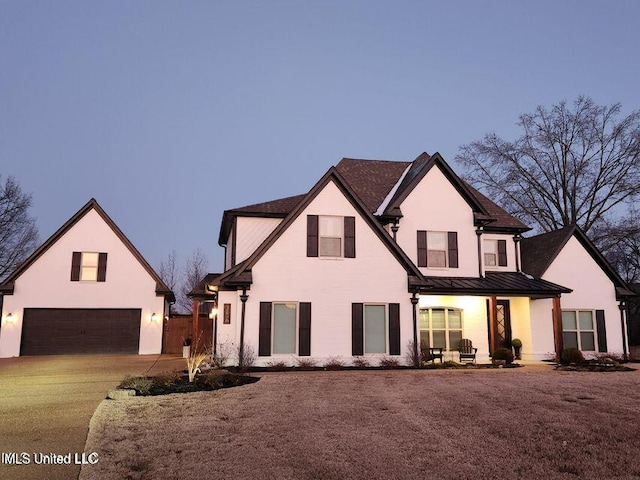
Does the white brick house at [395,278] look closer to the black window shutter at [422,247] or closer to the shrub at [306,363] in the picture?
the black window shutter at [422,247]

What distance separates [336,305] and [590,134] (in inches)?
944

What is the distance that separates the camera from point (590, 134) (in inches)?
1284

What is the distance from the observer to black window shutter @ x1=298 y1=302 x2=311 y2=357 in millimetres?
16891

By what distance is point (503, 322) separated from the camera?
846 inches

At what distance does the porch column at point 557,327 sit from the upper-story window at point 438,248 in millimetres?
3922

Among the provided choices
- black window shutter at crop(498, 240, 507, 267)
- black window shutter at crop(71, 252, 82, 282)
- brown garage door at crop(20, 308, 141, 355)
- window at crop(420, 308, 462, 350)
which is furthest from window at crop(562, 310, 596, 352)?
black window shutter at crop(71, 252, 82, 282)

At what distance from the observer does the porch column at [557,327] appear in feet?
63.6

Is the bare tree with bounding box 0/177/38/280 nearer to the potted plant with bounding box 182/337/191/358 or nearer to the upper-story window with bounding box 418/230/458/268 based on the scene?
the potted plant with bounding box 182/337/191/358

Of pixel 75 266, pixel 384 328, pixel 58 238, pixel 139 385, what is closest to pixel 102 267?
pixel 75 266

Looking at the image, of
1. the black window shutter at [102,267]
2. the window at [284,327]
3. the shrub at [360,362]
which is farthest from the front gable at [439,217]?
the black window shutter at [102,267]

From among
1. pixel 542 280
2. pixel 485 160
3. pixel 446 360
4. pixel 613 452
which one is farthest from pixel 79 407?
pixel 485 160

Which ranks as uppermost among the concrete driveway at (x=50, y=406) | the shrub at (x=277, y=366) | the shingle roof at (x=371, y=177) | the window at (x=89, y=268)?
the shingle roof at (x=371, y=177)

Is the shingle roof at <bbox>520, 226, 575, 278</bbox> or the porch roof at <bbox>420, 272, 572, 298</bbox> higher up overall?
the shingle roof at <bbox>520, 226, 575, 278</bbox>

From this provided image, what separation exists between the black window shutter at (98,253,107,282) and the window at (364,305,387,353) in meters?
13.0
